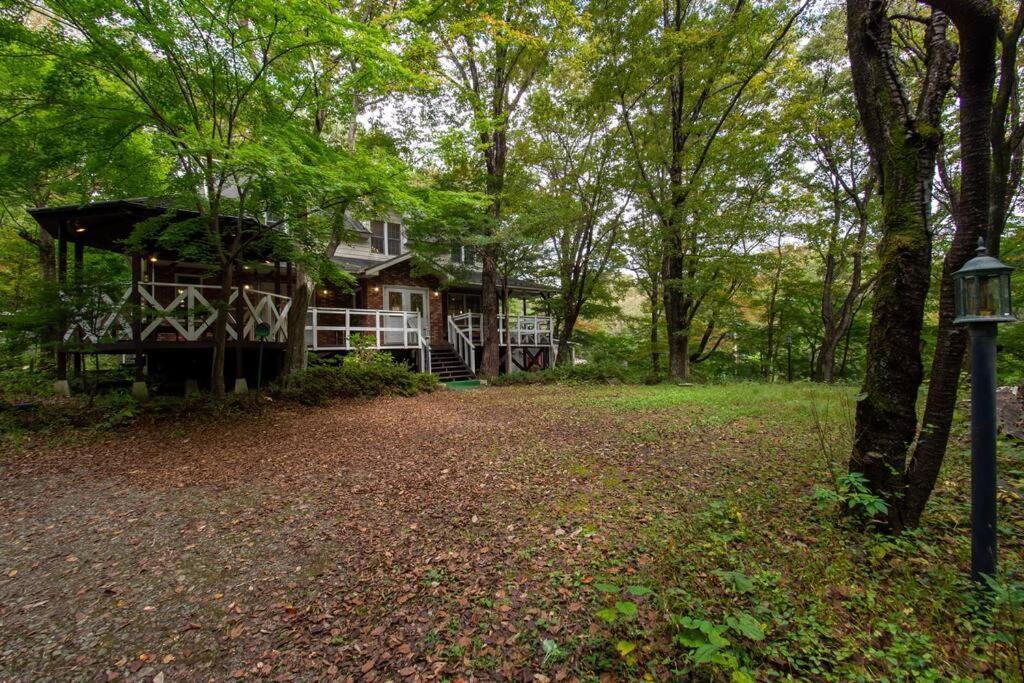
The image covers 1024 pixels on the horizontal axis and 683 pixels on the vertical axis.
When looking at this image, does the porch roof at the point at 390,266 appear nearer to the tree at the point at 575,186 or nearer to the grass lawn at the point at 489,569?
the tree at the point at 575,186

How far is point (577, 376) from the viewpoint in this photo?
12477 mm

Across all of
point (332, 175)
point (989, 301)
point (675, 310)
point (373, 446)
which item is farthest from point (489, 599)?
point (675, 310)

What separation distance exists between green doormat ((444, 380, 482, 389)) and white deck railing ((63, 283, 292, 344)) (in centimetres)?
467

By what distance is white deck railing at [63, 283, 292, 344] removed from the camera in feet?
23.3

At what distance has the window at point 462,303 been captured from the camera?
16688 millimetres

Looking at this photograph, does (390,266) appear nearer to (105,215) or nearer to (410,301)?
(410,301)

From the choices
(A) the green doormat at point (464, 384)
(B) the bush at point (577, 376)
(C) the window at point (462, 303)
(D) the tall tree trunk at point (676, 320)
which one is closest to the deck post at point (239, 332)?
(A) the green doormat at point (464, 384)

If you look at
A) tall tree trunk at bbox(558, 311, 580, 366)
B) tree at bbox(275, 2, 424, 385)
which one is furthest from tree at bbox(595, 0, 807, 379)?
tree at bbox(275, 2, 424, 385)

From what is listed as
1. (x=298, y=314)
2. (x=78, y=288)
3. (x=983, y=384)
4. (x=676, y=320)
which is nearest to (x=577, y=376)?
(x=676, y=320)

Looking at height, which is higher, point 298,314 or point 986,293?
point 298,314

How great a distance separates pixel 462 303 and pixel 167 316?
10.7m

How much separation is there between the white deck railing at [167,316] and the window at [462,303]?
7543 mm

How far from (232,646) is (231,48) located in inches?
285

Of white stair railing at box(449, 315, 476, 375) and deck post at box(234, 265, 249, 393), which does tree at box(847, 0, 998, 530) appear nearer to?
deck post at box(234, 265, 249, 393)
